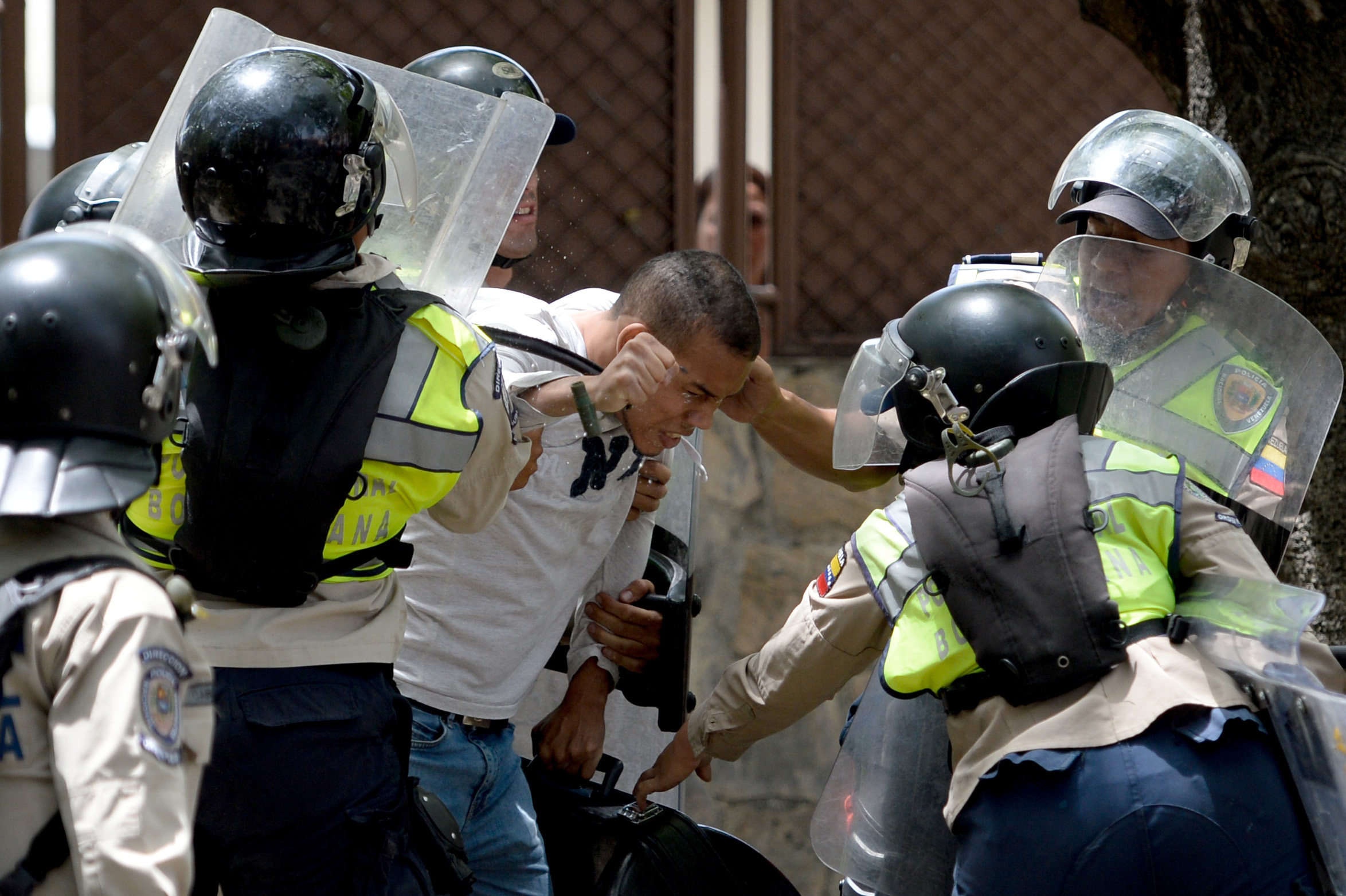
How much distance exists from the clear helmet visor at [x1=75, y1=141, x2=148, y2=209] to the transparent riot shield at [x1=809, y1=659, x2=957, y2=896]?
1682mm

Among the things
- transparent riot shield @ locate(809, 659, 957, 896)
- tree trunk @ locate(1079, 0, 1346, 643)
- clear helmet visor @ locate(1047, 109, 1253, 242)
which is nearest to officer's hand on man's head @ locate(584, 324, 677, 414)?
transparent riot shield @ locate(809, 659, 957, 896)

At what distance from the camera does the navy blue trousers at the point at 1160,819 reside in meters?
1.76

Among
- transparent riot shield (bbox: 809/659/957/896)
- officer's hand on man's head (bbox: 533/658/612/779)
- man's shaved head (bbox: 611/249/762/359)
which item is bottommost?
officer's hand on man's head (bbox: 533/658/612/779)

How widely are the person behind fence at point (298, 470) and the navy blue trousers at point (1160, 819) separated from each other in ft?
2.77

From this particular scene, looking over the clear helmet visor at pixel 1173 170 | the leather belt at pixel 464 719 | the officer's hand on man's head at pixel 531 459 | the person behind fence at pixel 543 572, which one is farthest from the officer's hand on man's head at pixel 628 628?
the clear helmet visor at pixel 1173 170

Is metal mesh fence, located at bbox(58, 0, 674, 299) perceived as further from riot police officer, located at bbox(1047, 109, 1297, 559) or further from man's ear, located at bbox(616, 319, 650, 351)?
riot police officer, located at bbox(1047, 109, 1297, 559)

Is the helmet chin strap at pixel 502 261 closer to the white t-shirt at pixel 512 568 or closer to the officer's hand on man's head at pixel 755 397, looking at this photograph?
the white t-shirt at pixel 512 568

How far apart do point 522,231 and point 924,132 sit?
2.13 metres

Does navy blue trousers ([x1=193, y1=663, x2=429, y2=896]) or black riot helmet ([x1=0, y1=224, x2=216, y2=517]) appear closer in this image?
black riot helmet ([x1=0, y1=224, x2=216, y2=517])

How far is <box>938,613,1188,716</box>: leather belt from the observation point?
1859mm

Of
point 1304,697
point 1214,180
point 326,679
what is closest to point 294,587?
point 326,679

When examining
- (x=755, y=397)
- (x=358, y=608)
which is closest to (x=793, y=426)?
(x=755, y=397)

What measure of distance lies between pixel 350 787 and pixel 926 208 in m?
3.44

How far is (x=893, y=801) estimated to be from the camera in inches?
87.0
